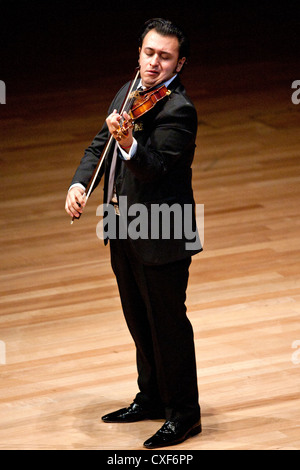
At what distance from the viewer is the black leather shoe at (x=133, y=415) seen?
102 inches

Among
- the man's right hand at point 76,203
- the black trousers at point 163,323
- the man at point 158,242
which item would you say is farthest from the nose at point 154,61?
the black trousers at point 163,323

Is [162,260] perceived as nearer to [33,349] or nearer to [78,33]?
[33,349]

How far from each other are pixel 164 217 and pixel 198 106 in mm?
3482

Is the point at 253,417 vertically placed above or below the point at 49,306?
below

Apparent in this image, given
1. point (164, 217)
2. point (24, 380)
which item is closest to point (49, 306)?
point (24, 380)

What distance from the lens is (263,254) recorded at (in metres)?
3.69

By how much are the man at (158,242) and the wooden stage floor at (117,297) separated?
0.36 feet

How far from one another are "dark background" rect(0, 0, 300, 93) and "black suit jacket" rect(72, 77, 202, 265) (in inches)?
160

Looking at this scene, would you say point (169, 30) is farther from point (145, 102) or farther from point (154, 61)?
point (145, 102)

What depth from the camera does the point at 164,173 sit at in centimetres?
218

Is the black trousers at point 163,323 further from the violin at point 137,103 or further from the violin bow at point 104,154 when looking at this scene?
the violin at point 137,103

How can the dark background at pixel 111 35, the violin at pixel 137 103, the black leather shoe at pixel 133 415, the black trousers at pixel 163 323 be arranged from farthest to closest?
the dark background at pixel 111 35 < the black leather shoe at pixel 133 415 < the black trousers at pixel 163 323 < the violin at pixel 137 103

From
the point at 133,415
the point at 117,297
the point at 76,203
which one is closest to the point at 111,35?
the point at 117,297

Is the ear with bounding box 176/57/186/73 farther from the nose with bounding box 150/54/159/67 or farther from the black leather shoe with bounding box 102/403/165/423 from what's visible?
the black leather shoe with bounding box 102/403/165/423
